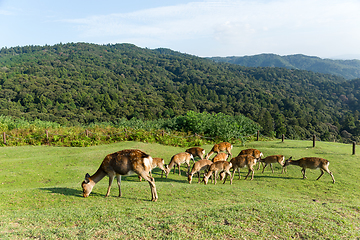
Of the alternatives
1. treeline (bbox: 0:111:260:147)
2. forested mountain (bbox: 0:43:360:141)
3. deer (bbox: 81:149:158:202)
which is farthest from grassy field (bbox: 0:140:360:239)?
forested mountain (bbox: 0:43:360:141)

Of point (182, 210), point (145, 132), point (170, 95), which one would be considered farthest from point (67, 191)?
point (170, 95)

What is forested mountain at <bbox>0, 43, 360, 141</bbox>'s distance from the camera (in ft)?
221

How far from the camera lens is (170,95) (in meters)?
94.4

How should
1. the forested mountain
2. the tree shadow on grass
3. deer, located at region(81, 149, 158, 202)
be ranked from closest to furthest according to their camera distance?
deer, located at region(81, 149, 158, 202) < the tree shadow on grass < the forested mountain

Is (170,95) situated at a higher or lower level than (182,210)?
higher

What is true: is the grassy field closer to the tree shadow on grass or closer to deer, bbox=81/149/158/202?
the tree shadow on grass

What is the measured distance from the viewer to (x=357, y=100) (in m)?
107

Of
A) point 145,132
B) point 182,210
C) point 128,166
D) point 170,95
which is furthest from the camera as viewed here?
point 170,95

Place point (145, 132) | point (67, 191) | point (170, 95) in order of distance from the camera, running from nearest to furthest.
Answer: point (67, 191) → point (145, 132) → point (170, 95)

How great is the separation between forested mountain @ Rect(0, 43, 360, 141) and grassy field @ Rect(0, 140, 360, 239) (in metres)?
46.1

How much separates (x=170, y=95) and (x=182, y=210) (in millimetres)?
88607

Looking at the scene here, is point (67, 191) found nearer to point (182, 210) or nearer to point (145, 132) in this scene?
point (182, 210)

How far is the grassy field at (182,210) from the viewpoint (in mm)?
5359

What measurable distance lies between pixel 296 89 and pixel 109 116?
98760 millimetres
